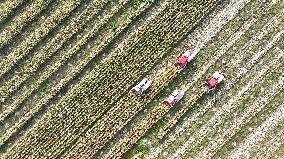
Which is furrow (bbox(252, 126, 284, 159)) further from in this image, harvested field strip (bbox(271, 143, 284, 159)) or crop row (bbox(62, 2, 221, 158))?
crop row (bbox(62, 2, 221, 158))

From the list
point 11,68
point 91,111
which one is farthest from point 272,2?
point 11,68

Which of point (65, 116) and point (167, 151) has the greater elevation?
point (65, 116)

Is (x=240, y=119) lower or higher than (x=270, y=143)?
higher

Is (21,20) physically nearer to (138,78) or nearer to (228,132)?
(138,78)

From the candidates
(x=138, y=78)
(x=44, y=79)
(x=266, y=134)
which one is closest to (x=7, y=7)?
(x=44, y=79)

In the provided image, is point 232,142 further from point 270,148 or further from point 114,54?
point 114,54

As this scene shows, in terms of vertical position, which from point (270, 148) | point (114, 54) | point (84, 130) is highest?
point (114, 54)

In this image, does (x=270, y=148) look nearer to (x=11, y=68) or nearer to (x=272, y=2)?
(x=272, y=2)
